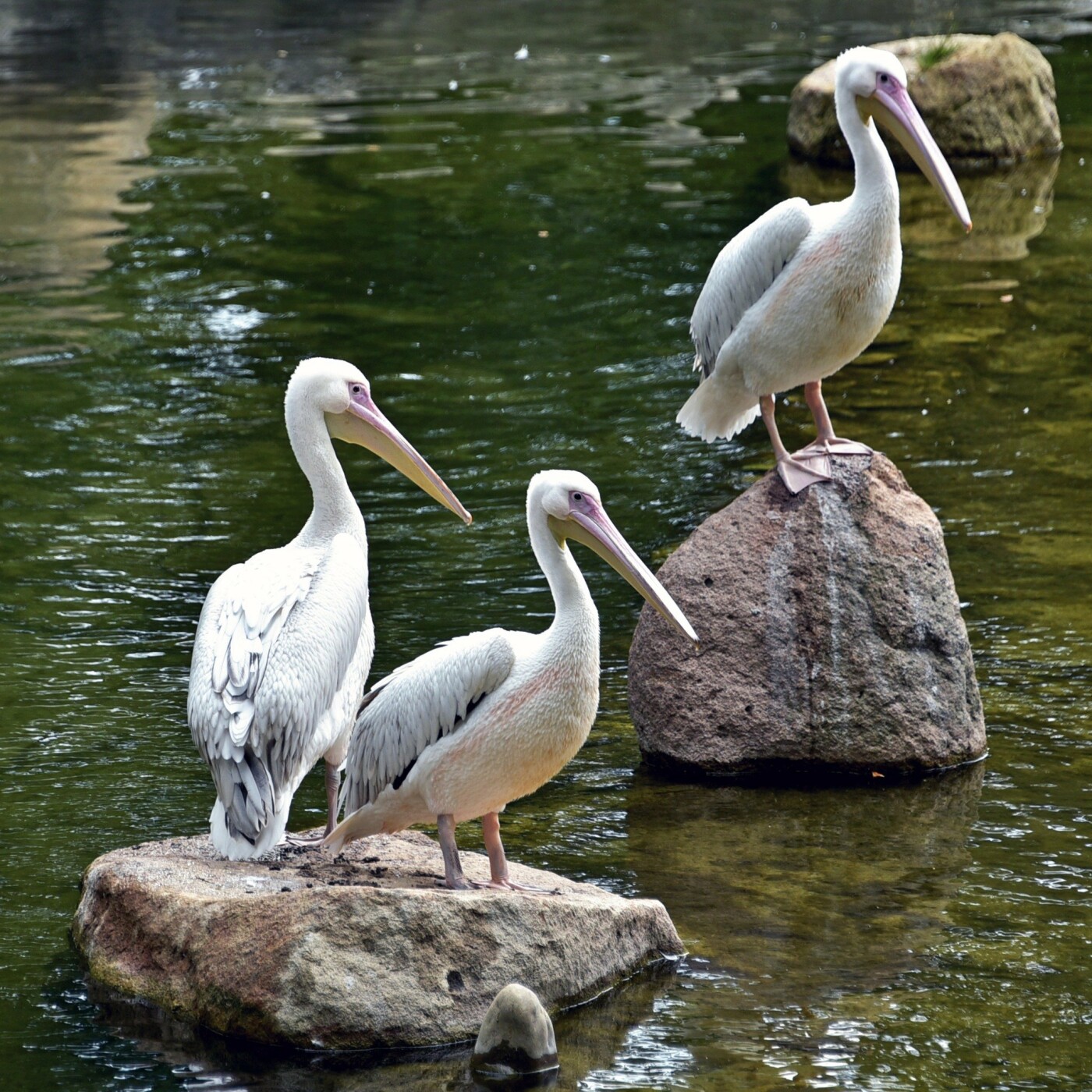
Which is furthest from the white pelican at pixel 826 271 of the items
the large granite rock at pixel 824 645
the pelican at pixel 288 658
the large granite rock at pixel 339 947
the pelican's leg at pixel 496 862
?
the large granite rock at pixel 339 947

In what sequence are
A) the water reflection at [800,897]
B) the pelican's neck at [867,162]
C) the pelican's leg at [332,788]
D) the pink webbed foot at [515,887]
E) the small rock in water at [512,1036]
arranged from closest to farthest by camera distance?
the small rock in water at [512,1036] → the water reflection at [800,897] → the pink webbed foot at [515,887] → the pelican's leg at [332,788] → the pelican's neck at [867,162]

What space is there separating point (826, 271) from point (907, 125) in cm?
61

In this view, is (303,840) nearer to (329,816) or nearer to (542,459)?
(329,816)

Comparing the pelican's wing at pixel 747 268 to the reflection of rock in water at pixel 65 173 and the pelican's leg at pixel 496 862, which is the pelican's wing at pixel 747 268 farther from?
the reflection of rock in water at pixel 65 173

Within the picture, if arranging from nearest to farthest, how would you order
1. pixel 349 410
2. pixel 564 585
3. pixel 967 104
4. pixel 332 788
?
pixel 564 585
pixel 332 788
pixel 349 410
pixel 967 104

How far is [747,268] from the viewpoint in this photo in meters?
6.48

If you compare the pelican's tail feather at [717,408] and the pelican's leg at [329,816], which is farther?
the pelican's tail feather at [717,408]

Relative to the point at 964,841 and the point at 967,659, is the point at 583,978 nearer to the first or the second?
the point at 964,841

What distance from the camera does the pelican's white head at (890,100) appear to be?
635 centimetres

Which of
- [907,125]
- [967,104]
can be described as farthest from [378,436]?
[967,104]

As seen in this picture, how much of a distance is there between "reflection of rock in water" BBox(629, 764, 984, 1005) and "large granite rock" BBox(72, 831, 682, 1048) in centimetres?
40

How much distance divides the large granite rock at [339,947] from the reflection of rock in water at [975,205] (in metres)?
9.65

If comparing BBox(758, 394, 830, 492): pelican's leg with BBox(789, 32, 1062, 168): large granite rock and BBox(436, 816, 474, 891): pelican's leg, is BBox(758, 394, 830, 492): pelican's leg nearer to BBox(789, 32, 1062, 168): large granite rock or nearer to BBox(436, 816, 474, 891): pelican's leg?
BBox(436, 816, 474, 891): pelican's leg

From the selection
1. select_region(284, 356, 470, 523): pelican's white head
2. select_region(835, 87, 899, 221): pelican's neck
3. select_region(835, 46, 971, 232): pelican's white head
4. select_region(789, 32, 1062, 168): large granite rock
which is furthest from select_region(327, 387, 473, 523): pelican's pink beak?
select_region(789, 32, 1062, 168): large granite rock
